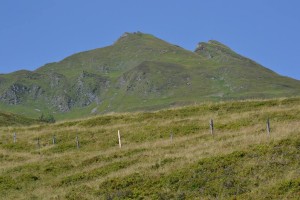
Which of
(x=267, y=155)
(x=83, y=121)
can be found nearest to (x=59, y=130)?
(x=83, y=121)

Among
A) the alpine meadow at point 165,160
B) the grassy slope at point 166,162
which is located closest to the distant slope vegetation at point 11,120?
the alpine meadow at point 165,160

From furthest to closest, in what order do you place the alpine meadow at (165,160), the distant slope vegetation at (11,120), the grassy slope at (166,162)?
the distant slope vegetation at (11,120), the alpine meadow at (165,160), the grassy slope at (166,162)

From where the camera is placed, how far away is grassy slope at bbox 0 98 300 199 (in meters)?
22.2

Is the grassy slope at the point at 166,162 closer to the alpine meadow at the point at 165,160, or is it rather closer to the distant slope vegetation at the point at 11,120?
the alpine meadow at the point at 165,160

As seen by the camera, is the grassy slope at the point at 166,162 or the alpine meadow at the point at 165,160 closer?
the grassy slope at the point at 166,162

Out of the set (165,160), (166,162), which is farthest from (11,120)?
(166,162)

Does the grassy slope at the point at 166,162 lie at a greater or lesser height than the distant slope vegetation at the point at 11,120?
lesser

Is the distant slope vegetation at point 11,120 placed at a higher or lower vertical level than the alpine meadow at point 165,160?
higher

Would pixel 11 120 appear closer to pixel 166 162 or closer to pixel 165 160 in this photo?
pixel 165 160

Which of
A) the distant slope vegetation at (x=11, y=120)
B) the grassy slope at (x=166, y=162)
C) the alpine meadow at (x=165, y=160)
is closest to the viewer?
the grassy slope at (x=166, y=162)

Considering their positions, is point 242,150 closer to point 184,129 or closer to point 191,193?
point 191,193

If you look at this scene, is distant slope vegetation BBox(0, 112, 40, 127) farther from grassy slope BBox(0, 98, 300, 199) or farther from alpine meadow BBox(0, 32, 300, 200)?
grassy slope BBox(0, 98, 300, 199)

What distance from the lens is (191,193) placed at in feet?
71.4

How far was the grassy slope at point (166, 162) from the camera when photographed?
22.2 metres
